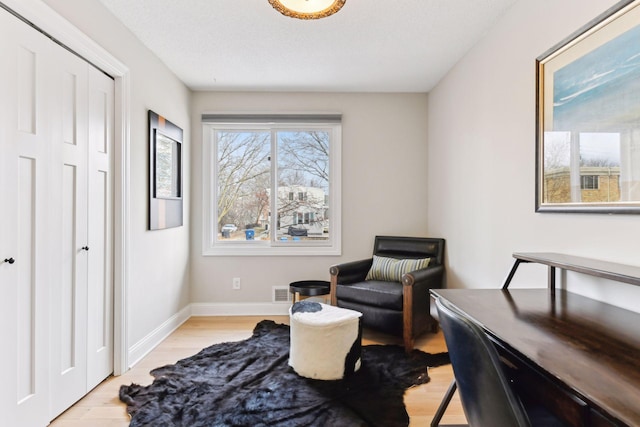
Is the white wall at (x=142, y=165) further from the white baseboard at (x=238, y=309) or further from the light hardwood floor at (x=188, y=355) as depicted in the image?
the white baseboard at (x=238, y=309)

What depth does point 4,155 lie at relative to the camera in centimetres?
155

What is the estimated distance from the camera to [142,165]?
2734mm

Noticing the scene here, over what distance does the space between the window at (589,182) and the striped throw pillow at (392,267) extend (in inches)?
69.6

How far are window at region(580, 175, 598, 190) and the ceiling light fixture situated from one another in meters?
1.41

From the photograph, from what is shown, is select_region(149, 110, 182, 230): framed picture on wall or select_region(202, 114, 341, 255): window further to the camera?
select_region(202, 114, 341, 255): window

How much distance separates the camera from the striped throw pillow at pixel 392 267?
3.26 m

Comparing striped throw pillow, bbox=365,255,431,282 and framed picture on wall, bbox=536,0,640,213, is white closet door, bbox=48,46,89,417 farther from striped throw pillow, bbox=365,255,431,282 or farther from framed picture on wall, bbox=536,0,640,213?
framed picture on wall, bbox=536,0,640,213

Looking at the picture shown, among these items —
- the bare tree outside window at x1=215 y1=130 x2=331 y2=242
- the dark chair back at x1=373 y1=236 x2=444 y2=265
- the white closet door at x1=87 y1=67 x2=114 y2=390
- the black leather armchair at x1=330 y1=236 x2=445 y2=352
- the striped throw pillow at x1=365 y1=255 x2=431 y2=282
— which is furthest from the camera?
the bare tree outside window at x1=215 y1=130 x2=331 y2=242

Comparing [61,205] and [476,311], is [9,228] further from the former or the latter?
[476,311]

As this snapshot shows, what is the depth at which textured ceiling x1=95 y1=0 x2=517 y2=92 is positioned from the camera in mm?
2223

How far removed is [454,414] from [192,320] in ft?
8.80

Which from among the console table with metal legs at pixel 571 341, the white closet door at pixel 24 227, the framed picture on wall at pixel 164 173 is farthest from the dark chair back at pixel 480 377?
the framed picture on wall at pixel 164 173

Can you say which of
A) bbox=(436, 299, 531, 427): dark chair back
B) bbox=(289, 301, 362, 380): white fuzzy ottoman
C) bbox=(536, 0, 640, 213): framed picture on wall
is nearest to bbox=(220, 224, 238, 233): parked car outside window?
bbox=(289, 301, 362, 380): white fuzzy ottoman

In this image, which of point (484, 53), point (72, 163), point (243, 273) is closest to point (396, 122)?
point (484, 53)
